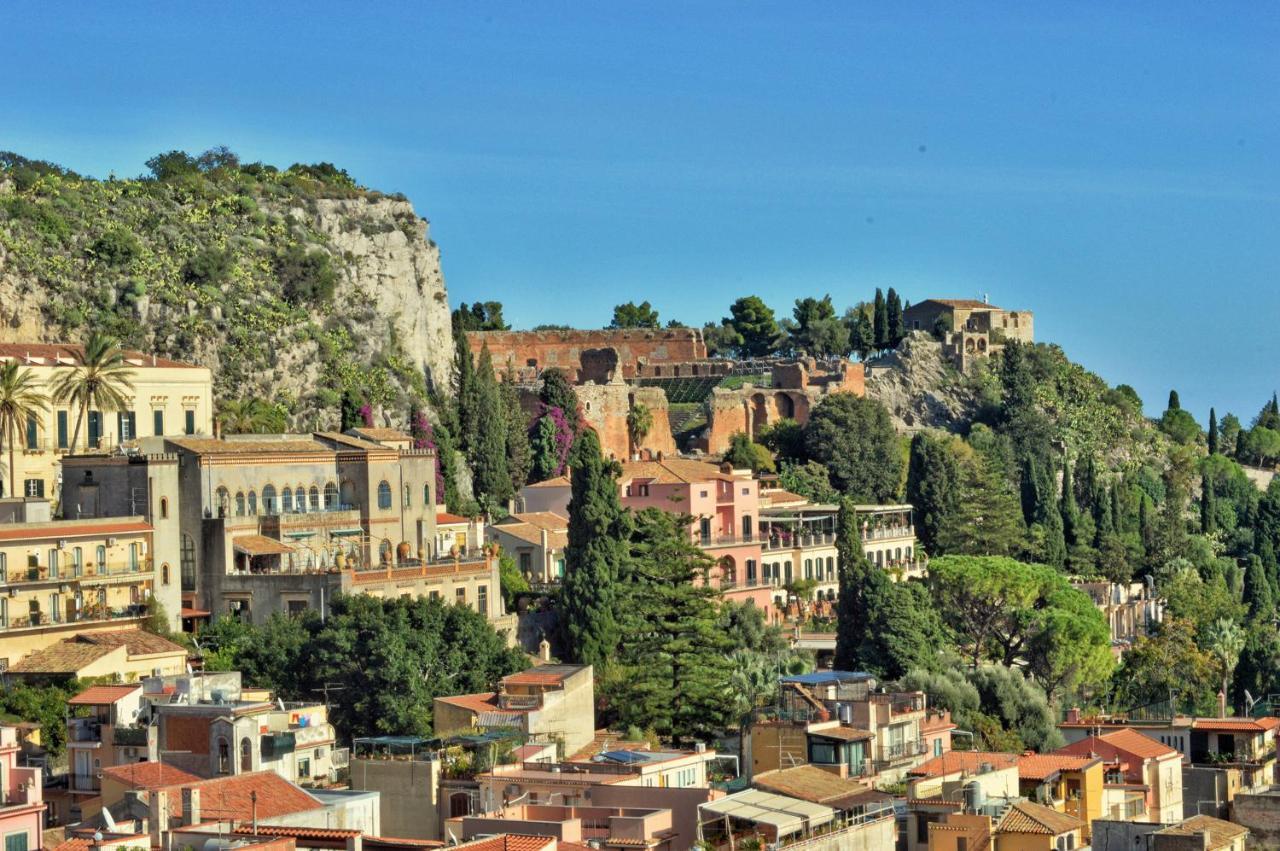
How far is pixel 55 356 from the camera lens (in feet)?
248

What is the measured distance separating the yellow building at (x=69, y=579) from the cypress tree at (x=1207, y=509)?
231 ft

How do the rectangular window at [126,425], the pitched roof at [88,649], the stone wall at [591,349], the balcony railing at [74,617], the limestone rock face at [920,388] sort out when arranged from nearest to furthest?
the pitched roof at [88,649], the balcony railing at [74,617], the rectangular window at [126,425], the stone wall at [591,349], the limestone rock face at [920,388]

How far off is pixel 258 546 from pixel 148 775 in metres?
19.9

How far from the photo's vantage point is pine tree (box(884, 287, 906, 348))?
449 ft

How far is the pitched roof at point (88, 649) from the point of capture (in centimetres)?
5816

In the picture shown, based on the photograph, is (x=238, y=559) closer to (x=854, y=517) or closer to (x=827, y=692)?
(x=827, y=692)

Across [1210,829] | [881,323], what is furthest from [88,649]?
[881,323]

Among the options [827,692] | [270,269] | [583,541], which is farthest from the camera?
[270,269]

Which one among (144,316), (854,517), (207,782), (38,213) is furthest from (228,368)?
(207,782)

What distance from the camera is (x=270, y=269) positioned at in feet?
324

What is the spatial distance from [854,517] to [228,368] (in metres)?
24.7

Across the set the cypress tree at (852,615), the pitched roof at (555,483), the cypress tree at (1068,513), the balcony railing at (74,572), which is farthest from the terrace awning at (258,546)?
the cypress tree at (1068,513)

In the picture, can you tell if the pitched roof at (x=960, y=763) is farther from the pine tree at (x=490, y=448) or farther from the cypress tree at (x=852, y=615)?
the pine tree at (x=490, y=448)

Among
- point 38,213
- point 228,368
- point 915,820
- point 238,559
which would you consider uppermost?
point 38,213
